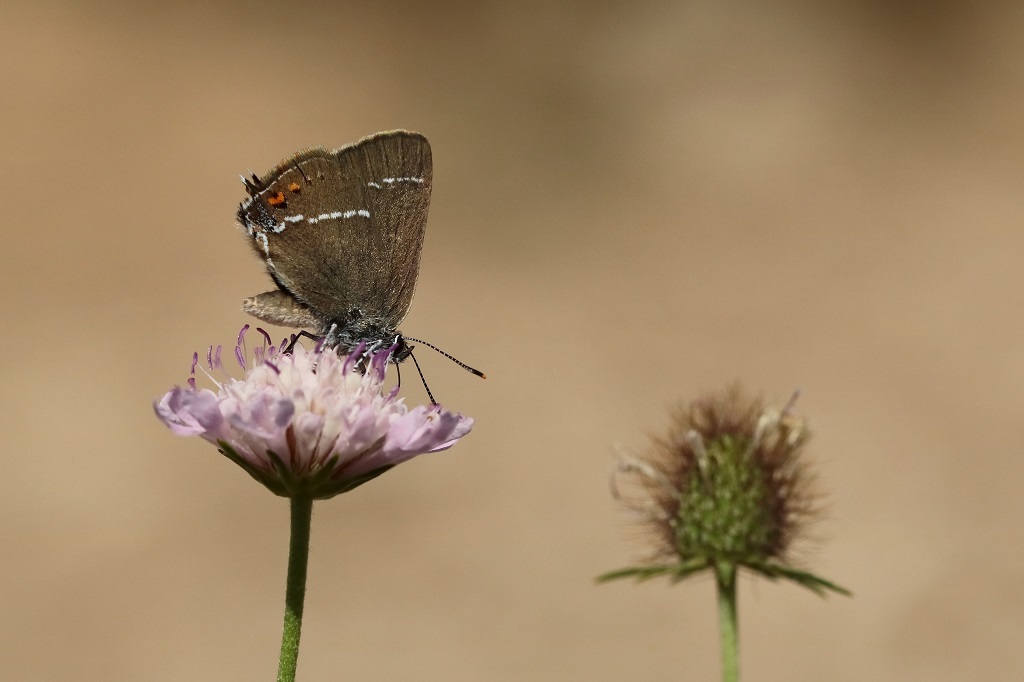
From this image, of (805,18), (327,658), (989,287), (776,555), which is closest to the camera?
(776,555)

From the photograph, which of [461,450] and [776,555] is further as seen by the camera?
[461,450]

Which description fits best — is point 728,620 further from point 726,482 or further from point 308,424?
→ point 308,424

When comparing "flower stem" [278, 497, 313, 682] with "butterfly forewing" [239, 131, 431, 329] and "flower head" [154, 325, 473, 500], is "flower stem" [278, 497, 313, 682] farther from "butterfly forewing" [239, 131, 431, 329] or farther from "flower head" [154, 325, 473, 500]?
"butterfly forewing" [239, 131, 431, 329]

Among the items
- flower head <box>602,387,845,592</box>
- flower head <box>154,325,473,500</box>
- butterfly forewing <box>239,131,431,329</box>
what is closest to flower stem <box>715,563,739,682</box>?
flower head <box>602,387,845,592</box>

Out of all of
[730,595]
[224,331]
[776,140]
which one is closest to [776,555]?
[730,595]

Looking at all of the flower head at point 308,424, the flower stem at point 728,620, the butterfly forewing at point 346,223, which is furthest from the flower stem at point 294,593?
the butterfly forewing at point 346,223

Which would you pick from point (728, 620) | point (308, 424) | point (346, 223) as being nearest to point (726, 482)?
point (728, 620)

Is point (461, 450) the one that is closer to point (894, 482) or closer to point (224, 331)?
point (224, 331)
